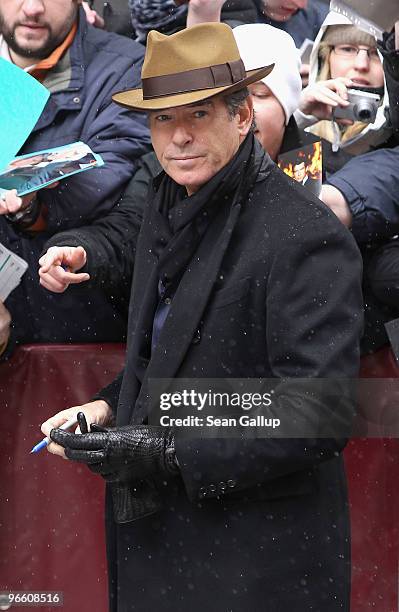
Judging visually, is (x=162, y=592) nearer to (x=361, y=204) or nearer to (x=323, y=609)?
(x=323, y=609)

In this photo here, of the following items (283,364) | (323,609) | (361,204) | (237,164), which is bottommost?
(323,609)

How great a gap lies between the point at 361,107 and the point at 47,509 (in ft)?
5.26

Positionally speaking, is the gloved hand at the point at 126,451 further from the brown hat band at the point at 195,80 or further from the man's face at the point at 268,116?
the man's face at the point at 268,116

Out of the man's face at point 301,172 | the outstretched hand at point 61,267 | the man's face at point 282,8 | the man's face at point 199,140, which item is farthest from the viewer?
the man's face at point 282,8

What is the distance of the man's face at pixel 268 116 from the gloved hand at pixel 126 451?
1050mm

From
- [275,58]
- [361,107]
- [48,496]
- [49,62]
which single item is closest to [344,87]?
[361,107]

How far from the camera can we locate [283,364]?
2.53 m

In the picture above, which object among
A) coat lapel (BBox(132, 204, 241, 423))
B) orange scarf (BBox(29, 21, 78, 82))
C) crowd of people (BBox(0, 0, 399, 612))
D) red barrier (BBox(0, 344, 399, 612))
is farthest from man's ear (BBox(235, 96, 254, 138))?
red barrier (BBox(0, 344, 399, 612))

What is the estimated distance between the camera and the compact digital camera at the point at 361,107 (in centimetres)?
346

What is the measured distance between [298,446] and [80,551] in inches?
61.4

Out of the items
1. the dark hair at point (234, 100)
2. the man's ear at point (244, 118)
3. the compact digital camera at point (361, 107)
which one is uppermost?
the dark hair at point (234, 100)

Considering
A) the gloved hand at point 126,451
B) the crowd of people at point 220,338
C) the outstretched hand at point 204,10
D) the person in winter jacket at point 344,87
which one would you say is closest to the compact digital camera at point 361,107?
the person in winter jacket at point 344,87

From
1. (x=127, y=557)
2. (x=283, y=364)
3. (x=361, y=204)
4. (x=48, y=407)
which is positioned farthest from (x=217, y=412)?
(x=48, y=407)

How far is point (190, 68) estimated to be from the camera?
2.62m
